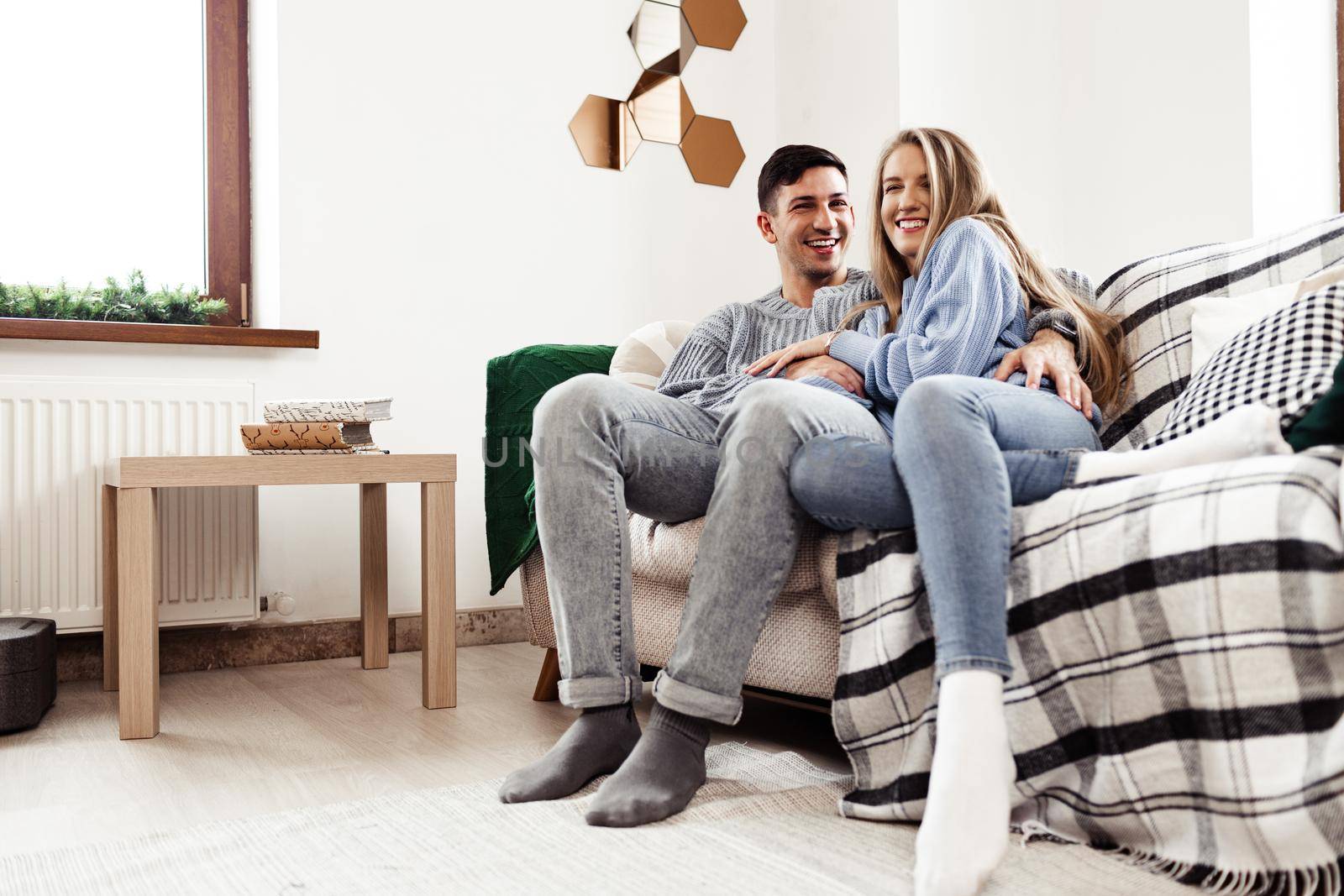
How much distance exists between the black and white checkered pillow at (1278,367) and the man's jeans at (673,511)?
379 mm

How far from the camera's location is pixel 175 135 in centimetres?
254

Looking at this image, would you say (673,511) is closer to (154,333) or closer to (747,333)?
(747,333)

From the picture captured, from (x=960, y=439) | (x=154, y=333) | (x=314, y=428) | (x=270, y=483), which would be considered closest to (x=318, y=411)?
(x=314, y=428)

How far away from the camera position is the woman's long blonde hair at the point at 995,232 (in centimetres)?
150

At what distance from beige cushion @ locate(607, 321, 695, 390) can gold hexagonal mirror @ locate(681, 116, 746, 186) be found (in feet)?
3.37

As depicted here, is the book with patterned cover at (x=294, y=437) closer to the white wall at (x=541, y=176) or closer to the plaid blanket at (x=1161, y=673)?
the white wall at (x=541, y=176)

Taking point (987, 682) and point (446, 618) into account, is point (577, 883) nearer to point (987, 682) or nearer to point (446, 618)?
point (987, 682)

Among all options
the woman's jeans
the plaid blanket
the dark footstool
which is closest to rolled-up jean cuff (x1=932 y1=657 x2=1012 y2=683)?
the woman's jeans

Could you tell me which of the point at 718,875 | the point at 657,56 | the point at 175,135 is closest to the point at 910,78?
the point at 657,56

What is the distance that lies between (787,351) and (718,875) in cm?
84

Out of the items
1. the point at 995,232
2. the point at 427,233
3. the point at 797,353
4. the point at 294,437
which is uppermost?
the point at 427,233

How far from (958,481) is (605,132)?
203 cm

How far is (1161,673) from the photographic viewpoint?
1016mm

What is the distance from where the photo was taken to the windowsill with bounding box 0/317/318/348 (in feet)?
7.09
